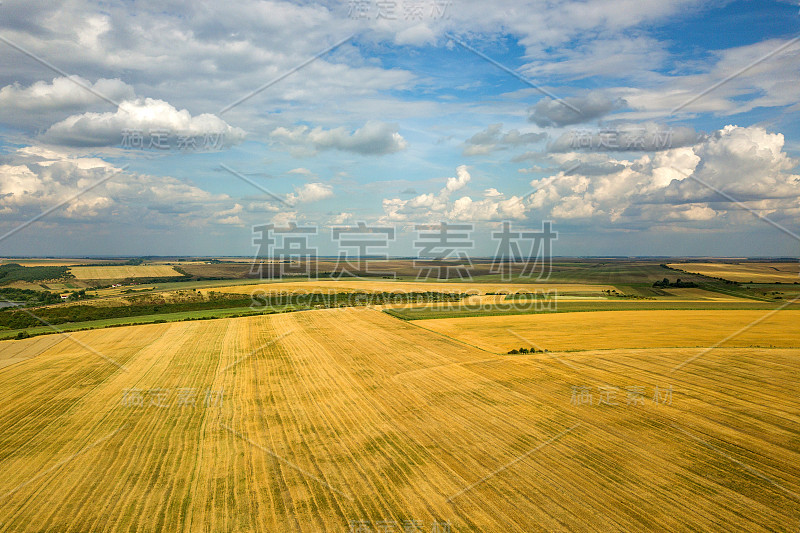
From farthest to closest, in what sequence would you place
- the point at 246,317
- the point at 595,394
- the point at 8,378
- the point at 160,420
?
1. the point at 246,317
2. the point at 8,378
3. the point at 595,394
4. the point at 160,420

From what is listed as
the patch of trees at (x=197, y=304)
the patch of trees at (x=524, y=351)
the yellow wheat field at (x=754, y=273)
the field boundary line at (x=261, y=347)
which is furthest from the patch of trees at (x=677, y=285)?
the field boundary line at (x=261, y=347)

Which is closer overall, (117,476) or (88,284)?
(117,476)

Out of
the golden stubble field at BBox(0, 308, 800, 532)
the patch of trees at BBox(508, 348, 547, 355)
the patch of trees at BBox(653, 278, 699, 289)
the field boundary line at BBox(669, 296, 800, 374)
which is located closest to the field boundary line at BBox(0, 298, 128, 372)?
the golden stubble field at BBox(0, 308, 800, 532)

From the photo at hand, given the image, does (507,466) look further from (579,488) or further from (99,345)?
(99,345)

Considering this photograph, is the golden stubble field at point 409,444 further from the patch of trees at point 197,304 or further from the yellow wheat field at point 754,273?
the yellow wheat field at point 754,273

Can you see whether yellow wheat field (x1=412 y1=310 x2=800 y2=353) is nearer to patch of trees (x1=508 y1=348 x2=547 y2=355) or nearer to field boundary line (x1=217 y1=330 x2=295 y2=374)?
patch of trees (x1=508 y1=348 x2=547 y2=355)

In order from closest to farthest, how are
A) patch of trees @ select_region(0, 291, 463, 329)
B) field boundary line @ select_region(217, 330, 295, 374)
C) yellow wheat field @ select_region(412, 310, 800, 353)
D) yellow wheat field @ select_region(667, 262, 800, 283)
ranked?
field boundary line @ select_region(217, 330, 295, 374), yellow wheat field @ select_region(412, 310, 800, 353), patch of trees @ select_region(0, 291, 463, 329), yellow wheat field @ select_region(667, 262, 800, 283)

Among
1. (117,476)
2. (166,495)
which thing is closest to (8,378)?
(117,476)
